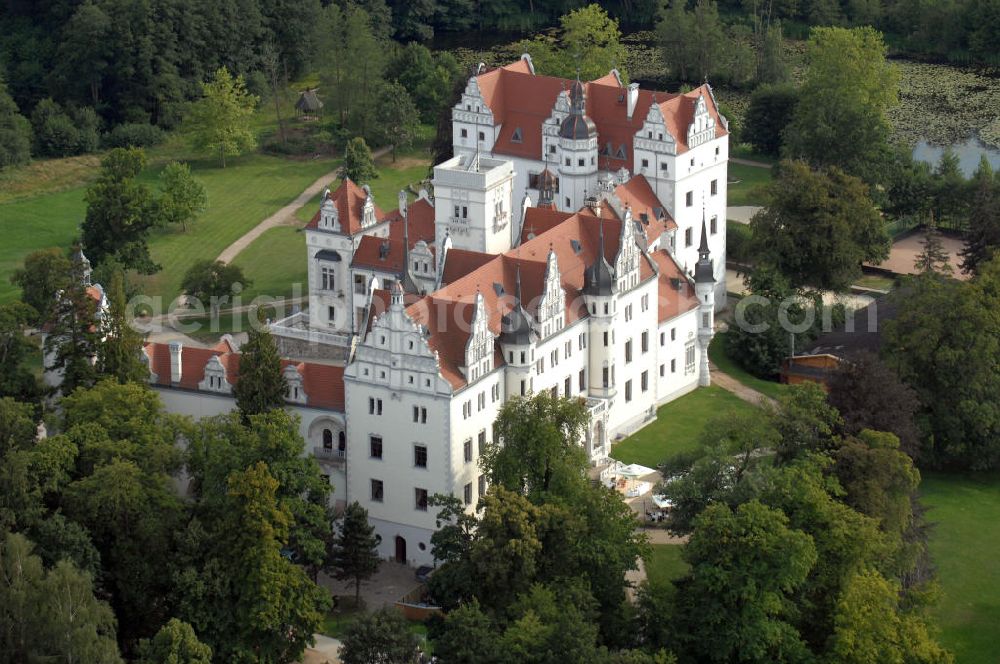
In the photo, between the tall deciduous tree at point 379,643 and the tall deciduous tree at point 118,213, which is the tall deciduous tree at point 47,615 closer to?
the tall deciduous tree at point 379,643

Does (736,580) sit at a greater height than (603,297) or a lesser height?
lesser

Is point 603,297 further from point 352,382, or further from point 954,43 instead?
point 954,43

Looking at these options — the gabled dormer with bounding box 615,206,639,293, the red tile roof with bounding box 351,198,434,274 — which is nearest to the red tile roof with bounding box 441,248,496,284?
the gabled dormer with bounding box 615,206,639,293

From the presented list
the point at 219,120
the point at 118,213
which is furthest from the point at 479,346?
the point at 219,120

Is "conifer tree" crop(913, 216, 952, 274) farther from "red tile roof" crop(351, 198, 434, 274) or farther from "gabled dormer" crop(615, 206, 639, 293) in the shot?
"red tile roof" crop(351, 198, 434, 274)

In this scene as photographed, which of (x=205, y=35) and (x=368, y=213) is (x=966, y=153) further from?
(x=368, y=213)

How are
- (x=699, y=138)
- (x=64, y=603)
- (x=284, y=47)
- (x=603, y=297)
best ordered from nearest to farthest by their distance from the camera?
(x=64, y=603) < (x=603, y=297) < (x=699, y=138) < (x=284, y=47)

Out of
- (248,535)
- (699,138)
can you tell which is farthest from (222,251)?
(248,535)
